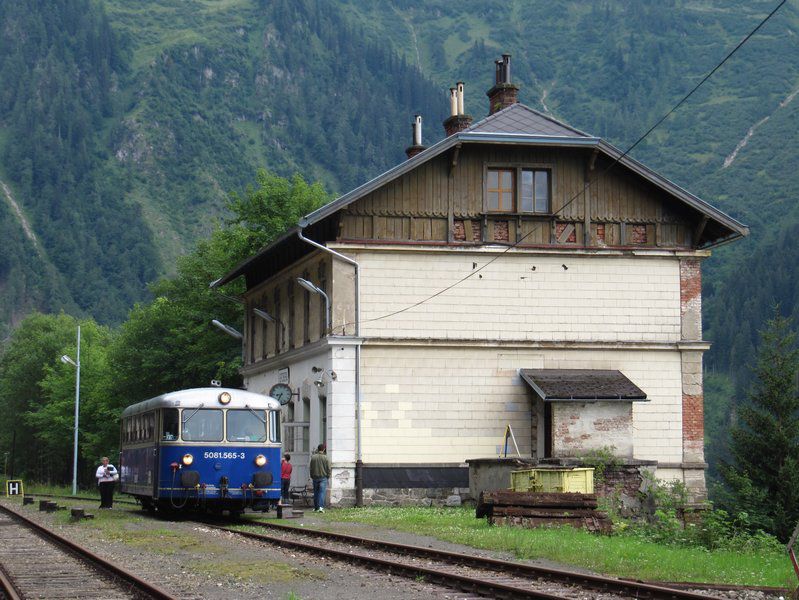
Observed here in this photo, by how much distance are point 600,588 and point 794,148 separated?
179255mm

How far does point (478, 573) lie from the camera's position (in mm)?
15250

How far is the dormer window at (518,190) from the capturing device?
32.7 meters

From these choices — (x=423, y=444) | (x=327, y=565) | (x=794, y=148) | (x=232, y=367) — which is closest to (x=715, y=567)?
(x=327, y=565)

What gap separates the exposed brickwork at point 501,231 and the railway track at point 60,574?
1458cm

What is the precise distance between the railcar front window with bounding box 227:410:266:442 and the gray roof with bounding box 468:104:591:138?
1096 centimetres

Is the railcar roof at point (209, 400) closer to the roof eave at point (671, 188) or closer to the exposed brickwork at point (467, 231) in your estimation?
the exposed brickwork at point (467, 231)

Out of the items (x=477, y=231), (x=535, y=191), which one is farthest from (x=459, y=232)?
(x=535, y=191)

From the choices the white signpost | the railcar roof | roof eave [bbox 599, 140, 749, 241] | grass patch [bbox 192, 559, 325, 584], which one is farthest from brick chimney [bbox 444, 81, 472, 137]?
the white signpost

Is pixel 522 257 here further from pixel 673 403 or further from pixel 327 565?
pixel 327 565

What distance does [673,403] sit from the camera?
3284cm

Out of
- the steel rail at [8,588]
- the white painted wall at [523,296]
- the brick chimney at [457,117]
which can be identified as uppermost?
the brick chimney at [457,117]

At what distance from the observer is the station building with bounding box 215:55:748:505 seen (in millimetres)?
31234

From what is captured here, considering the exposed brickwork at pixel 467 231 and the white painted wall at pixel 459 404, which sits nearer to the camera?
the white painted wall at pixel 459 404

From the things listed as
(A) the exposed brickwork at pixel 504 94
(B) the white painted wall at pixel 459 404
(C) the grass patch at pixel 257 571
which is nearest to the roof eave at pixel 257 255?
(B) the white painted wall at pixel 459 404
